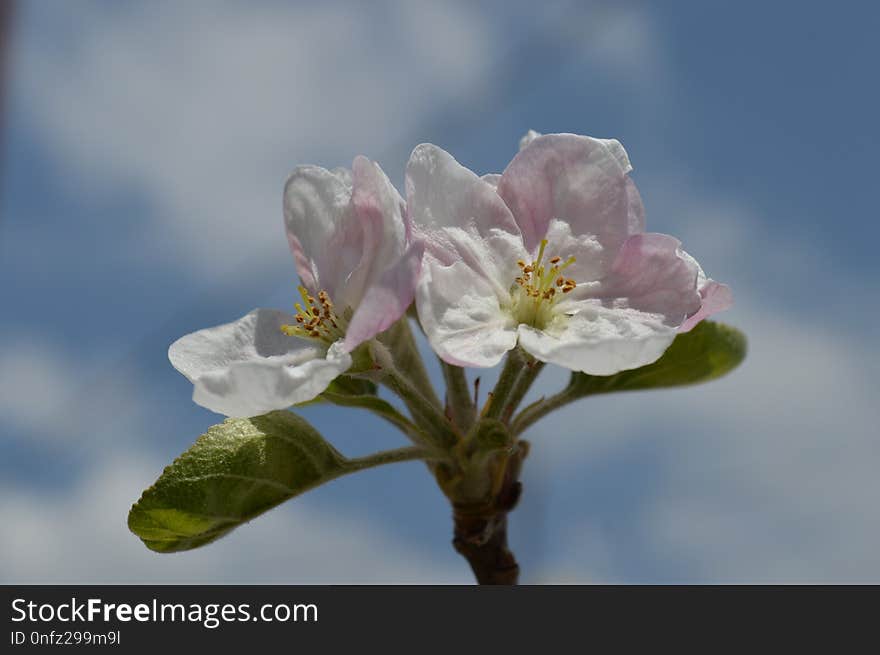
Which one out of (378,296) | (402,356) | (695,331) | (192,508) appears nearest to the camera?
(378,296)

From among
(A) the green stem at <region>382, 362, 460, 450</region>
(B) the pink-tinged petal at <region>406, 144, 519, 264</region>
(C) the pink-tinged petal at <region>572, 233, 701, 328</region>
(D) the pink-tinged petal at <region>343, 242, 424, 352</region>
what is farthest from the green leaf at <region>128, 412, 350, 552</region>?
(C) the pink-tinged petal at <region>572, 233, 701, 328</region>

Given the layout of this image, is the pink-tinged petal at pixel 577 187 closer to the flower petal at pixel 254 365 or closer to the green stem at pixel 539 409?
the green stem at pixel 539 409

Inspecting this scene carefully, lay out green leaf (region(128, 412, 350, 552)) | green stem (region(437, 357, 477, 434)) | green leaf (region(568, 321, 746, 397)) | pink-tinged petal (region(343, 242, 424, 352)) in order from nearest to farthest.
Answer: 1. pink-tinged petal (region(343, 242, 424, 352))
2. green leaf (region(128, 412, 350, 552))
3. green stem (region(437, 357, 477, 434))
4. green leaf (region(568, 321, 746, 397))

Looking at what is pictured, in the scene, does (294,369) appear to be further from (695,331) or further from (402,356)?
(695,331)

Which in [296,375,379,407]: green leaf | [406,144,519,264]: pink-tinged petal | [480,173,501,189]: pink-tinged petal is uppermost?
[480,173,501,189]: pink-tinged petal

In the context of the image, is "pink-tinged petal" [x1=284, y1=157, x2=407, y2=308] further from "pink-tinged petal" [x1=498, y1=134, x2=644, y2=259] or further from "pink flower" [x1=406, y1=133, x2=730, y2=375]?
"pink-tinged petal" [x1=498, y1=134, x2=644, y2=259]

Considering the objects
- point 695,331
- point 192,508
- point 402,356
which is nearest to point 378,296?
point 402,356

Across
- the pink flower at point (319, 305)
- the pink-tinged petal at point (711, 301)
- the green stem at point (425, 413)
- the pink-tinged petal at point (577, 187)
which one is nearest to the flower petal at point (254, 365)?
the pink flower at point (319, 305)
